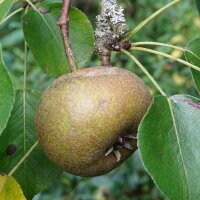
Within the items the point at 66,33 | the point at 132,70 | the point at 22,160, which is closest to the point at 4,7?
the point at 66,33

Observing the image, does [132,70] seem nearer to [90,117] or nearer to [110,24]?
[110,24]

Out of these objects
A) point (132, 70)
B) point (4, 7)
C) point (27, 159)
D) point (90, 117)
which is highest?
point (4, 7)

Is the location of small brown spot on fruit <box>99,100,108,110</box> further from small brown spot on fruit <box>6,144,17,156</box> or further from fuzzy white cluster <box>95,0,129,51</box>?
small brown spot on fruit <box>6,144,17,156</box>

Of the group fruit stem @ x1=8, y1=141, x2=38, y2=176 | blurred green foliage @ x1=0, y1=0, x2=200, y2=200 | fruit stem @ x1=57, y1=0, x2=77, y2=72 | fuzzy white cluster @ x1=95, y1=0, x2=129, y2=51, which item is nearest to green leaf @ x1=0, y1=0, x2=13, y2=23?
fruit stem @ x1=57, y1=0, x2=77, y2=72

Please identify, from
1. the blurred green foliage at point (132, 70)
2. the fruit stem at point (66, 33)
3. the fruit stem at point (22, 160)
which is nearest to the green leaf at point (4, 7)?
the fruit stem at point (66, 33)

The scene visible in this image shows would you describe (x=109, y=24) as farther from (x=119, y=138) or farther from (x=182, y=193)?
(x=182, y=193)
